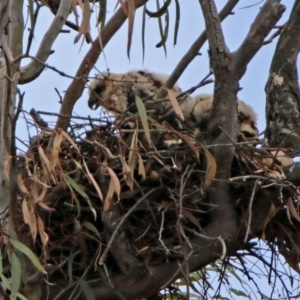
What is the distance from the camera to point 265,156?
2324 mm

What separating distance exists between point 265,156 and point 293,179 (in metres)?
0.13

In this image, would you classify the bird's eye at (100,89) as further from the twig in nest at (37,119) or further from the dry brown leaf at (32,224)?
the dry brown leaf at (32,224)

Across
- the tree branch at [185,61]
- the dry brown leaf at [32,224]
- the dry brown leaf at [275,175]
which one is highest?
the tree branch at [185,61]

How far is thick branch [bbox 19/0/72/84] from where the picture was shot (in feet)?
8.04

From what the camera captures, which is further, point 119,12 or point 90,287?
point 119,12

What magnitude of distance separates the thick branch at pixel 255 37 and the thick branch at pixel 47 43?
57 centimetres

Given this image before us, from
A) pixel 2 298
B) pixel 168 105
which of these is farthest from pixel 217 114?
pixel 2 298

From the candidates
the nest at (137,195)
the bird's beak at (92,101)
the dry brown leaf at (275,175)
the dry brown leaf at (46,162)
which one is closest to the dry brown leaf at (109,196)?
the nest at (137,195)

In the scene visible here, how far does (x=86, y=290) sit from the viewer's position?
2.23 metres

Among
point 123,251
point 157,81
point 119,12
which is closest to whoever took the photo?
point 123,251

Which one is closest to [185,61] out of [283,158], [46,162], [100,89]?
[283,158]

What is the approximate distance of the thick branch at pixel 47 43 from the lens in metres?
2.45

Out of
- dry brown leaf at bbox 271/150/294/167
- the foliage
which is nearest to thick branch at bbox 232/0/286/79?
the foliage

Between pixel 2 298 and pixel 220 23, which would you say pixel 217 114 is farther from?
pixel 2 298
